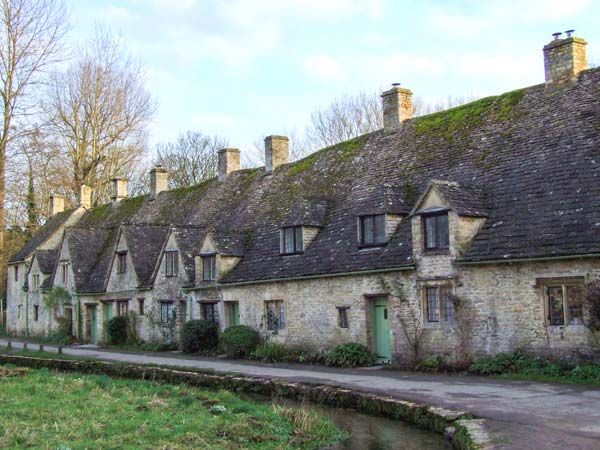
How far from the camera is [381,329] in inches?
899

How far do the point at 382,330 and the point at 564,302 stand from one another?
6.39 metres

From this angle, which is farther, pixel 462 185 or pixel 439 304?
pixel 462 185

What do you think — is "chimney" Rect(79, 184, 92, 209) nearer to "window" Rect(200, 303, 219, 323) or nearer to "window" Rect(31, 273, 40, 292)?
"window" Rect(31, 273, 40, 292)

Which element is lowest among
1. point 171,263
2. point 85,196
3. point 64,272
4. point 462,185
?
point 171,263

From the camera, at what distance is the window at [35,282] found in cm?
4569

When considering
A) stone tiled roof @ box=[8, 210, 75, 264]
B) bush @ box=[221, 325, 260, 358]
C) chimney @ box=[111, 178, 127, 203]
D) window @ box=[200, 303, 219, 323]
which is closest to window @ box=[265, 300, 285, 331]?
bush @ box=[221, 325, 260, 358]

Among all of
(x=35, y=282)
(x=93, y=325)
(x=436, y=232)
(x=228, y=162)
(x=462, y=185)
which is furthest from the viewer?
(x=35, y=282)

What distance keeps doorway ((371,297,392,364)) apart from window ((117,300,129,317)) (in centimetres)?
1652

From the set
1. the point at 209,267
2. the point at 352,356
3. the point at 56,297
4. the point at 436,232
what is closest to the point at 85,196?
the point at 56,297

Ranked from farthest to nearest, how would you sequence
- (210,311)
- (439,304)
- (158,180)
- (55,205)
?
(55,205) < (158,180) < (210,311) < (439,304)

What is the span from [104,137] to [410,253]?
38.9m

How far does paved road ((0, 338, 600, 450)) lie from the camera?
35.9ft

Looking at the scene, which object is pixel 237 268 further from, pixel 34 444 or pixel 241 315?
pixel 34 444

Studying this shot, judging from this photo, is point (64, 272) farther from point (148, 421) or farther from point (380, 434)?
point (380, 434)
